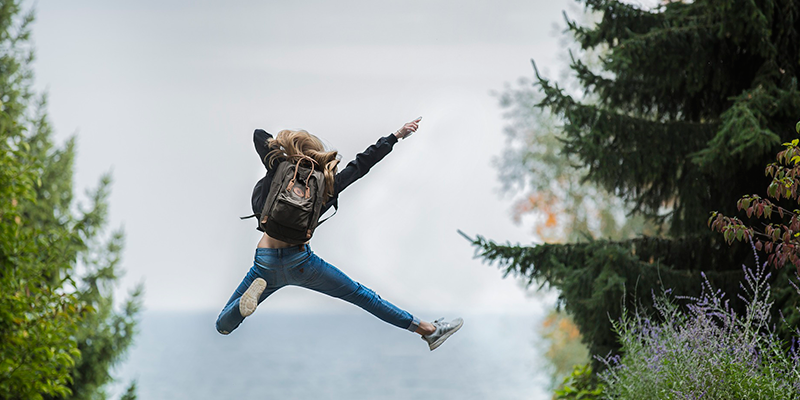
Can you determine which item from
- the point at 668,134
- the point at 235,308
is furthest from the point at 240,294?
the point at 668,134

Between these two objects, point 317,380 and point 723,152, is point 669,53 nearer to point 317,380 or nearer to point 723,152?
point 723,152

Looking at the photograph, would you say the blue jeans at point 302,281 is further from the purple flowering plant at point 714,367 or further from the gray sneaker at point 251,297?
the purple flowering plant at point 714,367

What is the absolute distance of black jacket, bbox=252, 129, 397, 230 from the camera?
3482 mm

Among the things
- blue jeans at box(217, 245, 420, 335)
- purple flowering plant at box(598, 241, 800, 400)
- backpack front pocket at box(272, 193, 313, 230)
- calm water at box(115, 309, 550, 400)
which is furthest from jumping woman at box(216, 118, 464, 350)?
calm water at box(115, 309, 550, 400)

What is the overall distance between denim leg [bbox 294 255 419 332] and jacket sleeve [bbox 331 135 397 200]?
365 millimetres

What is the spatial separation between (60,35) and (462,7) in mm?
19723

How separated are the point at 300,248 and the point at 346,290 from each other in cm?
33

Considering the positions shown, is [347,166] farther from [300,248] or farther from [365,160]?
[300,248]

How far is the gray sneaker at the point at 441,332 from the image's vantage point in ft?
12.0

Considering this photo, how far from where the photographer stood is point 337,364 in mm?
42625

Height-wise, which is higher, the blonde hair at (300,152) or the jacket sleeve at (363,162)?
the blonde hair at (300,152)

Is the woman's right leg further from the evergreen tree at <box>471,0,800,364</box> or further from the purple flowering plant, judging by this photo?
the evergreen tree at <box>471,0,800,364</box>

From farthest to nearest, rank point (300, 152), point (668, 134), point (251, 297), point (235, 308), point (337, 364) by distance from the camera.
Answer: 1. point (337, 364)
2. point (668, 134)
3. point (300, 152)
4. point (235, 308)
5. point (251, 297)

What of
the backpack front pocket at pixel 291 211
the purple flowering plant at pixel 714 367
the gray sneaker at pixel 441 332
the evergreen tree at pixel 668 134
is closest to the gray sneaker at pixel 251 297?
the backpack front pocket at pixel 291 211
